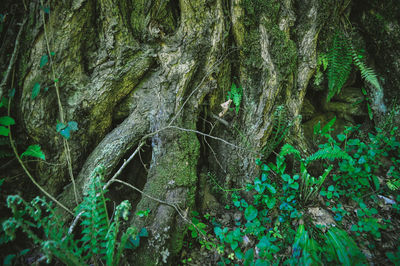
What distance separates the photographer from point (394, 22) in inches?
118

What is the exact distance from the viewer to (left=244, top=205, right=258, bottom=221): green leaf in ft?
7.49

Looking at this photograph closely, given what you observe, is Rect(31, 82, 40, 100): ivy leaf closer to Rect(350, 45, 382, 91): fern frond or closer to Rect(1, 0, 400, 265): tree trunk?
Rect(1, 0, 400, 265): tree trunk

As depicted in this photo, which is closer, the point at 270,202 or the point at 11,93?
the point at 11,93

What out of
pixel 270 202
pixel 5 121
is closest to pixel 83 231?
pixel 5 121

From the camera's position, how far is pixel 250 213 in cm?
232

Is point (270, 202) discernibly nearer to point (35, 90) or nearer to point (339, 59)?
point (339, 59)

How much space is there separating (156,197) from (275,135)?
5.49 feet

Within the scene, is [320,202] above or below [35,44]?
below

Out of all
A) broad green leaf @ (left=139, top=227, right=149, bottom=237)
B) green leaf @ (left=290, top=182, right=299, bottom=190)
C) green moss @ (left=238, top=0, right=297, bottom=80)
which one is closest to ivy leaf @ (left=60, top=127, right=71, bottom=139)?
broad green leaf @ (left=139, top=227, right=149, bottom=237)

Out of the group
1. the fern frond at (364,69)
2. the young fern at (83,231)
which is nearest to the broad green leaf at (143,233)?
the young fern at (83,231)

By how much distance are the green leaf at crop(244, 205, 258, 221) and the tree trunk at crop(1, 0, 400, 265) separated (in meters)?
0.38

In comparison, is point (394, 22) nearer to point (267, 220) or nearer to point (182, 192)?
point (267, 220)

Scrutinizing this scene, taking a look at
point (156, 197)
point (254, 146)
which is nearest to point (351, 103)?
point (254, 146)

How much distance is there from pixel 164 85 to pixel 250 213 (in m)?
1.86
